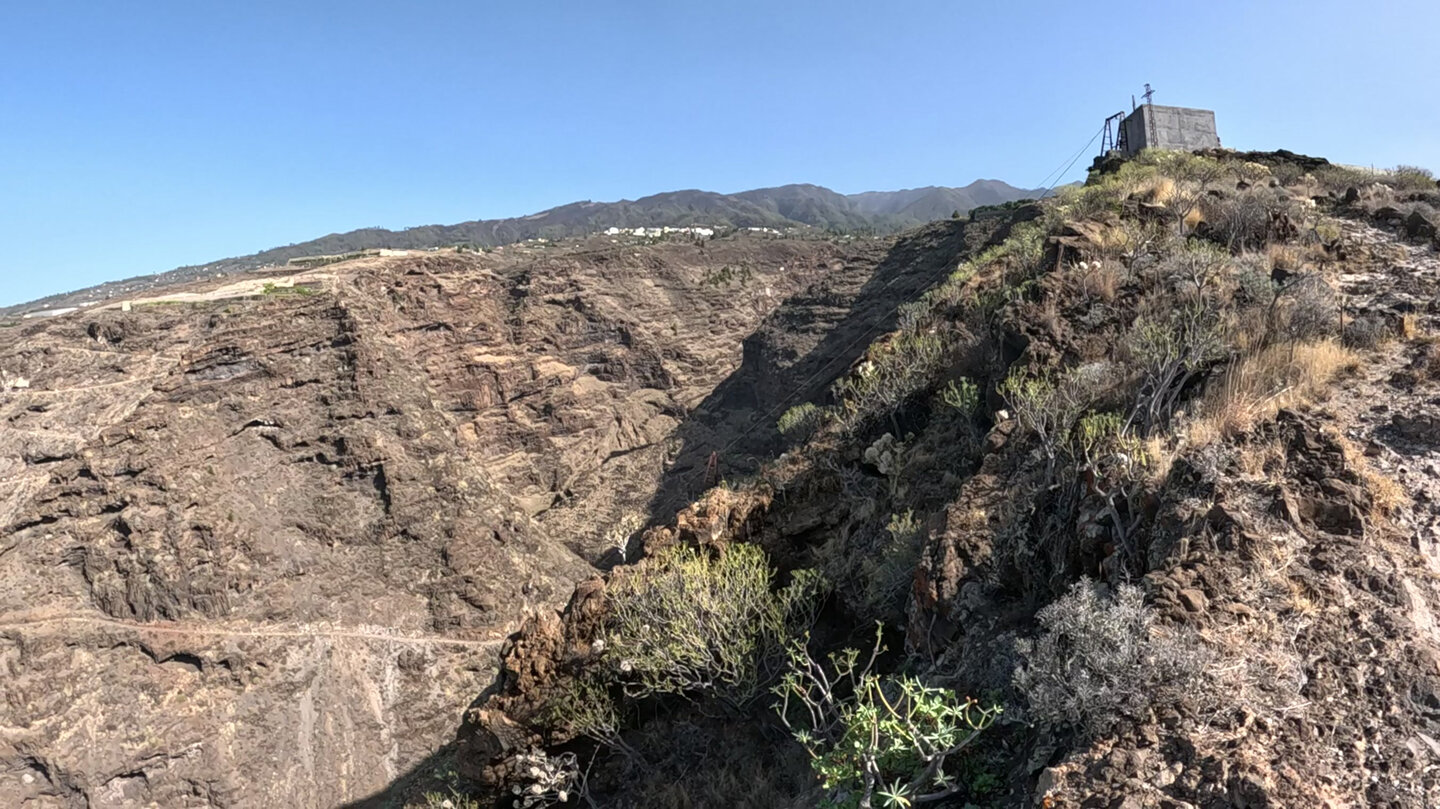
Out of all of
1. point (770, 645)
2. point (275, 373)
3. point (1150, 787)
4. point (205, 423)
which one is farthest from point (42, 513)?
point (1150, 787)

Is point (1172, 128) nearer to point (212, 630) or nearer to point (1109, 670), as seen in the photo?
point (1109, 670)

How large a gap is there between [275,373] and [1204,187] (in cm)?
2432

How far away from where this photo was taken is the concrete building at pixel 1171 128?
20.2 metres

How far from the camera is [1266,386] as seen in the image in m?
5.32

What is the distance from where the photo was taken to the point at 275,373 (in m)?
21.5

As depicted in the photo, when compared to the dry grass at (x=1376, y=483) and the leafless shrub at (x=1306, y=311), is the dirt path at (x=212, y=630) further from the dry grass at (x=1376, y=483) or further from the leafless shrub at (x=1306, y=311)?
the dry grass at (x=1376, y=483)

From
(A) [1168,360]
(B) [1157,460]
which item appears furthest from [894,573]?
(A) [1168,360]

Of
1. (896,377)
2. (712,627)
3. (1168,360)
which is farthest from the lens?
(896,377)

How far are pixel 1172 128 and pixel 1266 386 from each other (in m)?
19.4

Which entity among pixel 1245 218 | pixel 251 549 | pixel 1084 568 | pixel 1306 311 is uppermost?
pixel 1245 218

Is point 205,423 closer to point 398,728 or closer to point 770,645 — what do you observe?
point 398,728

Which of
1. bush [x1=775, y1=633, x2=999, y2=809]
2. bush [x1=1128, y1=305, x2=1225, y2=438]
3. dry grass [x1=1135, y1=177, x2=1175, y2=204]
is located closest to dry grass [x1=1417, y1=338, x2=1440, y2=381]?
bush [x1=1128, y1=305, x2=1225, y2=438]

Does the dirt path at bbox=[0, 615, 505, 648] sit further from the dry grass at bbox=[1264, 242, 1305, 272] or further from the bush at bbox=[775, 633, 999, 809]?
the dry grass at bbox=[1264, 242, 1305, 272]

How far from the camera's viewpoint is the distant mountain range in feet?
368
